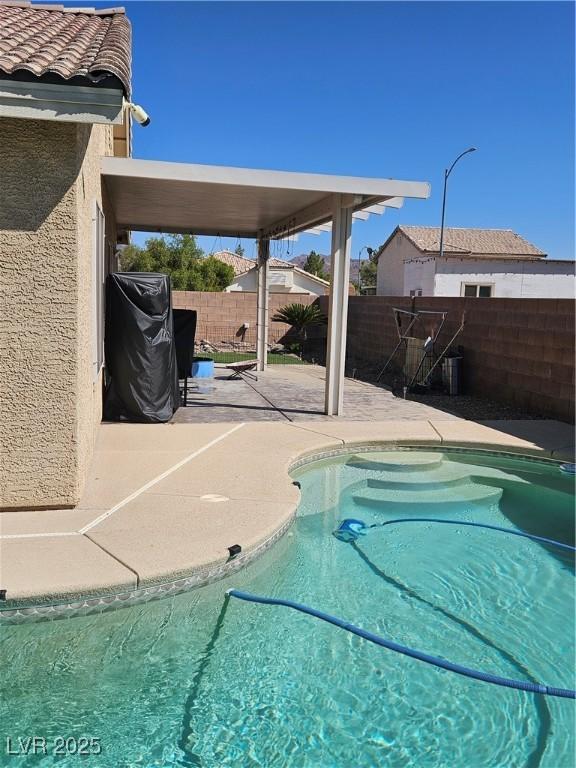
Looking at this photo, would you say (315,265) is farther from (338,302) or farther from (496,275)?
(338,302)

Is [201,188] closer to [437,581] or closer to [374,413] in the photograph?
[374,413]

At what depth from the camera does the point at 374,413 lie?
11.0 metres

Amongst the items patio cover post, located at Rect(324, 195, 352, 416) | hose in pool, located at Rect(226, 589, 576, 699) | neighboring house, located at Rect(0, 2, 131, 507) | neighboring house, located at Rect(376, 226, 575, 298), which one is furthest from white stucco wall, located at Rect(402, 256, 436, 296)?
hose in pool, located at Rect(226, 589, 576, 699)

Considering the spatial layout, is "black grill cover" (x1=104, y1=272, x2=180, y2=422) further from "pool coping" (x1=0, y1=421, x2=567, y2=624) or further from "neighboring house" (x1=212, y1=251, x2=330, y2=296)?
"neighboring house" (x1=212, y1=251, x2=330, y2=296)

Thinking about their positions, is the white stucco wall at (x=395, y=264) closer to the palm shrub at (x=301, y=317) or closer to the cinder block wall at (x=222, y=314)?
the palm shrub at (x=301, y=317)

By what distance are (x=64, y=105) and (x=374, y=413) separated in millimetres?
7479

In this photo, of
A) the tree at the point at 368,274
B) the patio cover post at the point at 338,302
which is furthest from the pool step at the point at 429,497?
the tree at the point at 368,274

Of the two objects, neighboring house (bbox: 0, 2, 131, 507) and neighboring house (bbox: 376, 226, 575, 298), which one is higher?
neighboring house (bbox: 376, 226, 575, 298)

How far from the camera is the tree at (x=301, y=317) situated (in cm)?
2216

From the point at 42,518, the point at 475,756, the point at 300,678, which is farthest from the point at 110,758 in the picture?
the point at 42,518

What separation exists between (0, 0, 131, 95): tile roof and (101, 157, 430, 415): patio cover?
1.62 m

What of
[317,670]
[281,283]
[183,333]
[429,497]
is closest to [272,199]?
[183,333]

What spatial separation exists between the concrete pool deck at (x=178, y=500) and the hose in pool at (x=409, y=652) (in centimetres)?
40

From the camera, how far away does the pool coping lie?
4098 millimetres
